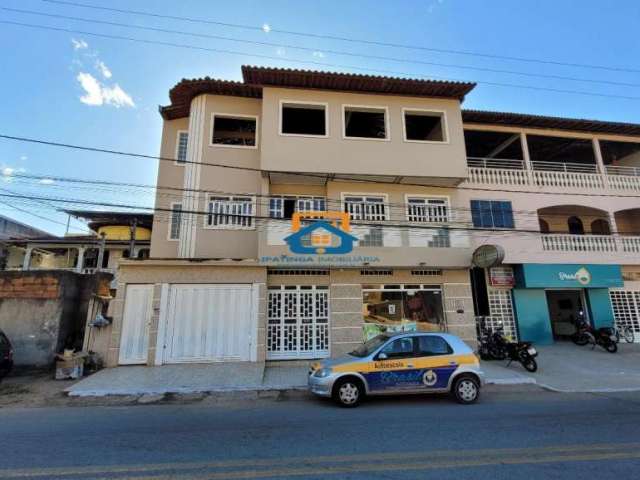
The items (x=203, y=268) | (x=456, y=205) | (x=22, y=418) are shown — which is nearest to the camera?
(x=22, y=418)

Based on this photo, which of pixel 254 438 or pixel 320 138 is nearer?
pixel 254 438

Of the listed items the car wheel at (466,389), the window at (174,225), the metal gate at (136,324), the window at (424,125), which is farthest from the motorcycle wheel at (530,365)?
the window at (174,225)

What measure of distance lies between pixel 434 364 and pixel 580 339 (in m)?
10.6

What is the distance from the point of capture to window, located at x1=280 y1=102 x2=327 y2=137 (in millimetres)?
12320

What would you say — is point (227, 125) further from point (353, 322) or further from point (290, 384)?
point (290, 384)

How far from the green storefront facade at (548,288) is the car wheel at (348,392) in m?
9.64

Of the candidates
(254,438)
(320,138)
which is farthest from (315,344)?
(320,138)

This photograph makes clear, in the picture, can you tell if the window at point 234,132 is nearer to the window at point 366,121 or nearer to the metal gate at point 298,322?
the window at point 366,121

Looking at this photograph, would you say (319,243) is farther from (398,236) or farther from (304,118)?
(304,118)

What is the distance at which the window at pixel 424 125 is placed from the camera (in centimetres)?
1285

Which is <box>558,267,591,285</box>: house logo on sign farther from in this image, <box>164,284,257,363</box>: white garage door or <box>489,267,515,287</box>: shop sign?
<box>164,284,257,363</box>: white garage door

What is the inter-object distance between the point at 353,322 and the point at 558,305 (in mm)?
11828

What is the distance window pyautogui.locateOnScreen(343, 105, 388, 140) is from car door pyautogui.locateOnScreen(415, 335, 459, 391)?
8.46 meters

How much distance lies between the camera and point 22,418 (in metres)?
6.05
